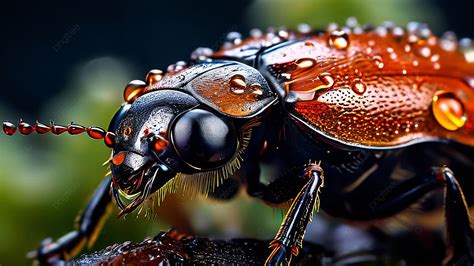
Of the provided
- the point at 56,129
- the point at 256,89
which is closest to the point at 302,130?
the point at 256,89

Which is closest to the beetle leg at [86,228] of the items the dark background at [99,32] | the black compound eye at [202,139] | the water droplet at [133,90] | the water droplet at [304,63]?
the water droplet at [133,90]

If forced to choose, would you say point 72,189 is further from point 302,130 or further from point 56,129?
point 302,130

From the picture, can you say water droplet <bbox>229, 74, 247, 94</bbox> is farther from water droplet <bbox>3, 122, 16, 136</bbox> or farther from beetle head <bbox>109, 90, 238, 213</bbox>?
water droplet <bbox>3, 122, 16, 136</bbox>

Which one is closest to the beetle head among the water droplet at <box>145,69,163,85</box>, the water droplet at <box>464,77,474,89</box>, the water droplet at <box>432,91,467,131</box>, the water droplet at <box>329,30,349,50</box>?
the water droplet at <box>145,69,163,85</box>

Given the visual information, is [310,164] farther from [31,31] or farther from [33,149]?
[31,31]

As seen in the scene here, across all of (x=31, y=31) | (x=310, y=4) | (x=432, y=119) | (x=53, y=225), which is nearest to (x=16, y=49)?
(x=31, y=31)
